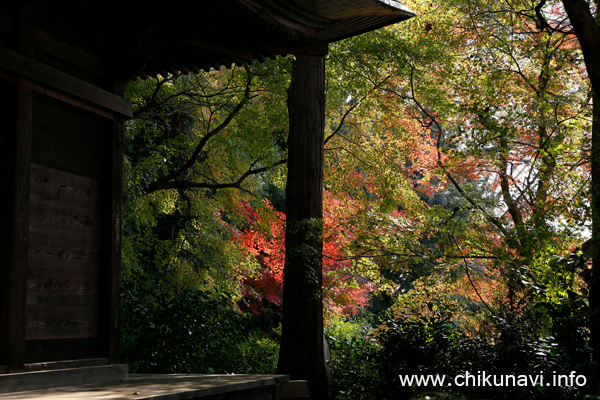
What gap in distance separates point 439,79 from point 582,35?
185 inches

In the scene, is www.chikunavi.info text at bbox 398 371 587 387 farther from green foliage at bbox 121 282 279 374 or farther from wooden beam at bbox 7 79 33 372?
wooden beam at bbox 7 79 33 372

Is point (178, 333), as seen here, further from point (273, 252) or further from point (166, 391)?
point (273, 252)

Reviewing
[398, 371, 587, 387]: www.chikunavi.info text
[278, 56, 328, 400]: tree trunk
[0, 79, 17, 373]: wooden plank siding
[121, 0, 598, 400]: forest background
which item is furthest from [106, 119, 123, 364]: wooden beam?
[278, 56, 328, 400]: tree trunk

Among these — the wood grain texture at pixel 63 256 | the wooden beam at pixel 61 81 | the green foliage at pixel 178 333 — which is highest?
the wooden beam at pixel 61 81

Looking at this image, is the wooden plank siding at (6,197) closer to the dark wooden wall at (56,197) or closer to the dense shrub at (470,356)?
the dark wooden wall at (56,197)

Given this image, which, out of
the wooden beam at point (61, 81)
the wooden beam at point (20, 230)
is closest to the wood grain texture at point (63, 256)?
the wooden beam at point (20, 230)

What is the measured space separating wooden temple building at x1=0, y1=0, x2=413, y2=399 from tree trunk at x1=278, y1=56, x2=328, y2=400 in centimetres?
391

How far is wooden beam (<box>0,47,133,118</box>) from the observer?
12.2 feet

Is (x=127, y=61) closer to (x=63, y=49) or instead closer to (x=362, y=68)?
(x=63, y=49)

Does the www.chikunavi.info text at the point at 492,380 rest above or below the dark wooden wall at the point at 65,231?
below

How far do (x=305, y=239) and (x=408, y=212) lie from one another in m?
4.17

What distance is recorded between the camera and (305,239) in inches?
351

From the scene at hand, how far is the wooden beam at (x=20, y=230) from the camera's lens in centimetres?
364

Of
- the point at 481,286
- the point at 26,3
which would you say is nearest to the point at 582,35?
the point at 26,3
